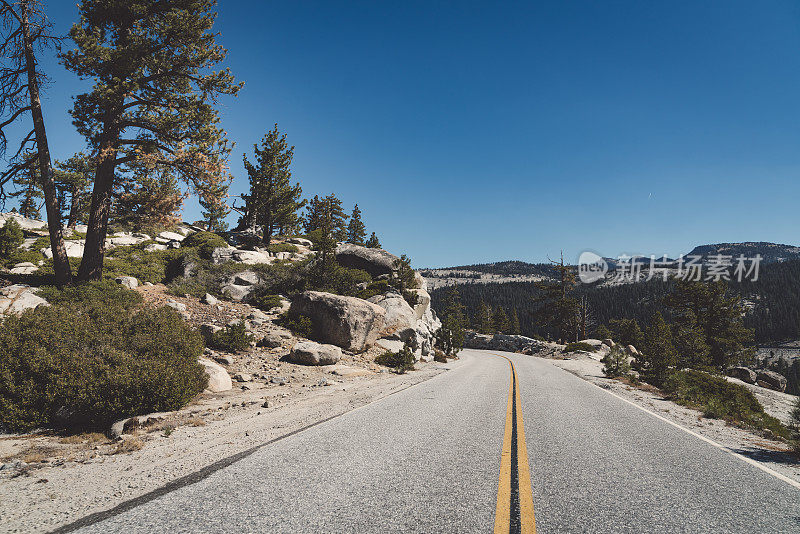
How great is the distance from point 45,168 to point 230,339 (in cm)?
1059

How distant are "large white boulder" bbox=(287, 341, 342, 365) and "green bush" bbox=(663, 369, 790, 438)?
41.9 feet

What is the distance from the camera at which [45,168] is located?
13.6 meters

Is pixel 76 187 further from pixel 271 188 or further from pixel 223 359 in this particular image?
pixel 223 359

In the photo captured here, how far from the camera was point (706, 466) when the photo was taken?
16.5 feet

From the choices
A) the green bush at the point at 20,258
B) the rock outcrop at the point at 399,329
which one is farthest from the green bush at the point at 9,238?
the rock outcrop at the point at 399,329

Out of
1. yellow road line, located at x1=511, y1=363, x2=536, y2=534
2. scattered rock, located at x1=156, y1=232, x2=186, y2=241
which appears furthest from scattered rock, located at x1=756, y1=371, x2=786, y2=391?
scattered rock, located at x1=156, y1=232, x2=186, y2=241

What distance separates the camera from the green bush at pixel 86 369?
5.96m

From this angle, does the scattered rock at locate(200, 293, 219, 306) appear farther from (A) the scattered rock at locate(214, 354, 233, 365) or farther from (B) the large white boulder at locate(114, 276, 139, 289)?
(A) the scattered rock at locate(214, 354, 233, 365)

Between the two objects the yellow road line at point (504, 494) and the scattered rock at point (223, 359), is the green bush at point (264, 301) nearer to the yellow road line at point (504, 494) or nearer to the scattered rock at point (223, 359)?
the scattered rock at point (223, 359)

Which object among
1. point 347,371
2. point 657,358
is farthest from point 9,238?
point 657,358

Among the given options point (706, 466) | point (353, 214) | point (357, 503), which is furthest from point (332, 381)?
point (353, 214)

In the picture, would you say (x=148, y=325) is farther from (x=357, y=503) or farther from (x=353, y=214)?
(x=353, y=214)

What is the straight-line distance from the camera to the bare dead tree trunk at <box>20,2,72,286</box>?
522 inches

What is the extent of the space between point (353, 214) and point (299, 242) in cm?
2329
